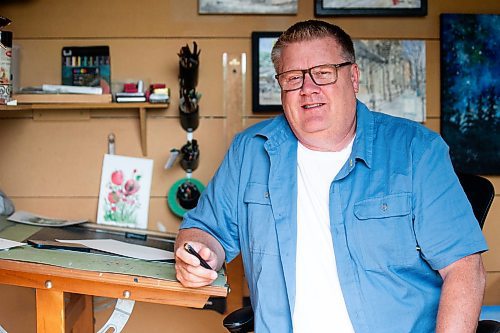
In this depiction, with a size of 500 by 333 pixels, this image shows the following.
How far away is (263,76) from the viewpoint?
96.0 inches

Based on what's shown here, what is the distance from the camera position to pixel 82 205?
2.48 metres

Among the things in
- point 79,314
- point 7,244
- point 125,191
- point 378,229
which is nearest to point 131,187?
point 125,191

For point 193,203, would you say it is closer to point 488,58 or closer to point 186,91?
point 186,91

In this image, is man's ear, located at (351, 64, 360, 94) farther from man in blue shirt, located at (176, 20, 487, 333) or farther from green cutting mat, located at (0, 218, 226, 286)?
green cutting mat, located at (0, 218, 226, 286)

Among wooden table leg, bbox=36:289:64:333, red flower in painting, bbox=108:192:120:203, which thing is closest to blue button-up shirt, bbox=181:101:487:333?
wooden table leg, bbox=36:289:64:333

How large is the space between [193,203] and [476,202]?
1068 mm

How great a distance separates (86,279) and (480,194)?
1.07 meters

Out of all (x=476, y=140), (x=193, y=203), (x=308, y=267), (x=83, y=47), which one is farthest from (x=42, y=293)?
(x=476, y=140)

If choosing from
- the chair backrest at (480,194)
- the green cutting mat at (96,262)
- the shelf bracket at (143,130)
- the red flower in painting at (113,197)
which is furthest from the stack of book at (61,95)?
the chair backrest at (480,194)

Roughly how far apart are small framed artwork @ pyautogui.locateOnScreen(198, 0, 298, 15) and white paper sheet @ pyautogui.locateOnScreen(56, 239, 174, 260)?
3.10 ft

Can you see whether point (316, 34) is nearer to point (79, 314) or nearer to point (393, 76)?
point (393, 76)

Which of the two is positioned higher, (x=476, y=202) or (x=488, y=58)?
(x=488, y=58)

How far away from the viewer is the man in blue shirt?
5.13 ft

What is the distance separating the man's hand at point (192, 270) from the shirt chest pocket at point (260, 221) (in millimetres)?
171
